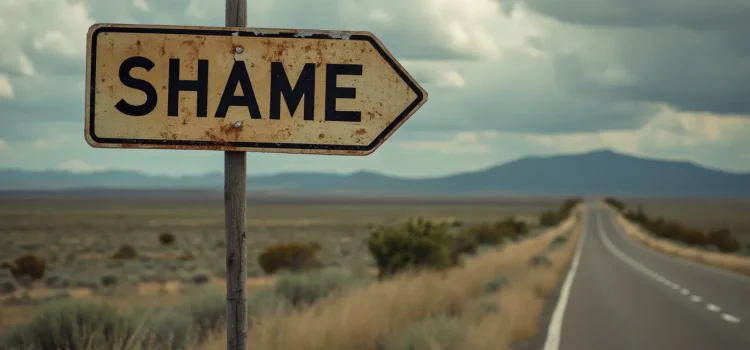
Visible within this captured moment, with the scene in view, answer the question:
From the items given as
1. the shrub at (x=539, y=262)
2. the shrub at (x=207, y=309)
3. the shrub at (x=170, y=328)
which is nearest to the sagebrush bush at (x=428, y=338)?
the shrub at (x=170, y=328)

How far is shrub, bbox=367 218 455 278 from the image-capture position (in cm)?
2416

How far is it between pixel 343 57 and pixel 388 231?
67.0 ft

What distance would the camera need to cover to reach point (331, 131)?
409 centimetres

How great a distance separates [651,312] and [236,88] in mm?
13232

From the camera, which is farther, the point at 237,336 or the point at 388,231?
the point at 388,231

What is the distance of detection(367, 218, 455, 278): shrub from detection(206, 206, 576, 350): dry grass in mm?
4898

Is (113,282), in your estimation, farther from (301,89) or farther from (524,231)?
(524,231)

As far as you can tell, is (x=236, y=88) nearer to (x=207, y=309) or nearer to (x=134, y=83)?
(x=134, y=83)

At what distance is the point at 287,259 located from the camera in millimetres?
35344

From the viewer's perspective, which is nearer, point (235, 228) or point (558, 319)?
point (235, 228)

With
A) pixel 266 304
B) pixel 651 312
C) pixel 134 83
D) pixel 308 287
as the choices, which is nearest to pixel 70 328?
pixel 266 304

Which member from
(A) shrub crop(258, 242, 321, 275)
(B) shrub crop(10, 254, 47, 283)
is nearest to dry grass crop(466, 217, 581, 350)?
(A) shrub crop(258, 242, 321, 275)

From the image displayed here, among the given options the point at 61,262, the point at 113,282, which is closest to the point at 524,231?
the point at 61,262

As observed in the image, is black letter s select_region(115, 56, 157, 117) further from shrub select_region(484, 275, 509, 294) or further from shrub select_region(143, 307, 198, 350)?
shrub select_region(484, 275, 509, 294)
